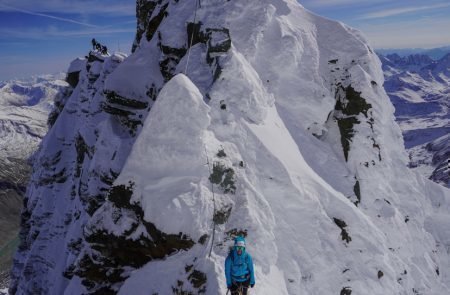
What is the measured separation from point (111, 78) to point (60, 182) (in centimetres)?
3302

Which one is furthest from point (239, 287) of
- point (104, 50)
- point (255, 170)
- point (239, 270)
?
point (104, 50)

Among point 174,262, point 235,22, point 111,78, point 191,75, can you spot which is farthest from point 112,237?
point 235,22

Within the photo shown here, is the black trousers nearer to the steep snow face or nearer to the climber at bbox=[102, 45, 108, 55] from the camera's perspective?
the steep snow face

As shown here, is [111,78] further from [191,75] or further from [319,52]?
[319,52]

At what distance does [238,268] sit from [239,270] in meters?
0.09

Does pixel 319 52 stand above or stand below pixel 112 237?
above

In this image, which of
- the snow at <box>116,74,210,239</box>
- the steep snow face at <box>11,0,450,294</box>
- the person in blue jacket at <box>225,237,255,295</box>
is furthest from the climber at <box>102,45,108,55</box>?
the person in blue jacket at <box>225,237,255,295</box>

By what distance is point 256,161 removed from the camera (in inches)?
870

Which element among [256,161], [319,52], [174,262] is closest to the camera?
[174,262]

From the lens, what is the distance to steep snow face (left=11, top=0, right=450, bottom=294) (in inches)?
749

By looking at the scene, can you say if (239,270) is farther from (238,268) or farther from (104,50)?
(104,50)

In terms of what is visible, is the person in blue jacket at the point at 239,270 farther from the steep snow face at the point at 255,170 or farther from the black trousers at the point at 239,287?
the steep snow face at the point at 255,170

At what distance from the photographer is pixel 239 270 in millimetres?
14656

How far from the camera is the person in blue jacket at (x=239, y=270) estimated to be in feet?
48.1
